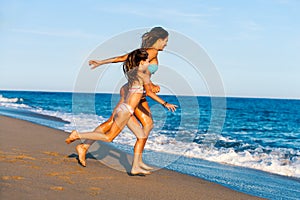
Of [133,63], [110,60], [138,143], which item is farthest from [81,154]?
[133,63]

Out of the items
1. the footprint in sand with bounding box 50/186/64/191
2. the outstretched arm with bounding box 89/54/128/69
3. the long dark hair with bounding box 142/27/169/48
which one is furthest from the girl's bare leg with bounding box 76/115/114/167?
the footprint in sand with bounding box 50/186/64/191

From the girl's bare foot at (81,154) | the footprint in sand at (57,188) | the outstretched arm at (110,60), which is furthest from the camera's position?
the girl's bare foot at (81,154)

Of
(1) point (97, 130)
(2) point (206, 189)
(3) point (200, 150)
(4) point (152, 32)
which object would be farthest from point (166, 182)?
(3) point (200, 150)

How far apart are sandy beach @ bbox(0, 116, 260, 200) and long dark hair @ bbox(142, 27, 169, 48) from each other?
1919 mm

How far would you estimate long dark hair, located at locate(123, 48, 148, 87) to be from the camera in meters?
5.96

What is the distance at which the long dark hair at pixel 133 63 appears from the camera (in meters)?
5.96

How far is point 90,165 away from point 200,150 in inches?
205

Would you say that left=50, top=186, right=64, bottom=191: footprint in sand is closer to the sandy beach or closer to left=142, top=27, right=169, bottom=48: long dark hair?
the sandy beach

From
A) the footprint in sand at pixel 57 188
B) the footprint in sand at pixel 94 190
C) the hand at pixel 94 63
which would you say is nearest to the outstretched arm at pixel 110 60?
the hand at pixel 94 63

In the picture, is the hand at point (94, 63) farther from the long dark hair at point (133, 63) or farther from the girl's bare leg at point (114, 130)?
the girl's bare leg at point (114, 130)

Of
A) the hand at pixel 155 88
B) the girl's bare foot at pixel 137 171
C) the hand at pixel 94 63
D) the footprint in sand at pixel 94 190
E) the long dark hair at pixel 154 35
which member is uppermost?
the long dark hair at pixel 154 35

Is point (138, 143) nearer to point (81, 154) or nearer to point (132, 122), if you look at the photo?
point (132, 122)

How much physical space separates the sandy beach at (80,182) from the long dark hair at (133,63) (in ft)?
4.57

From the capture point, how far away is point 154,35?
6.27m
